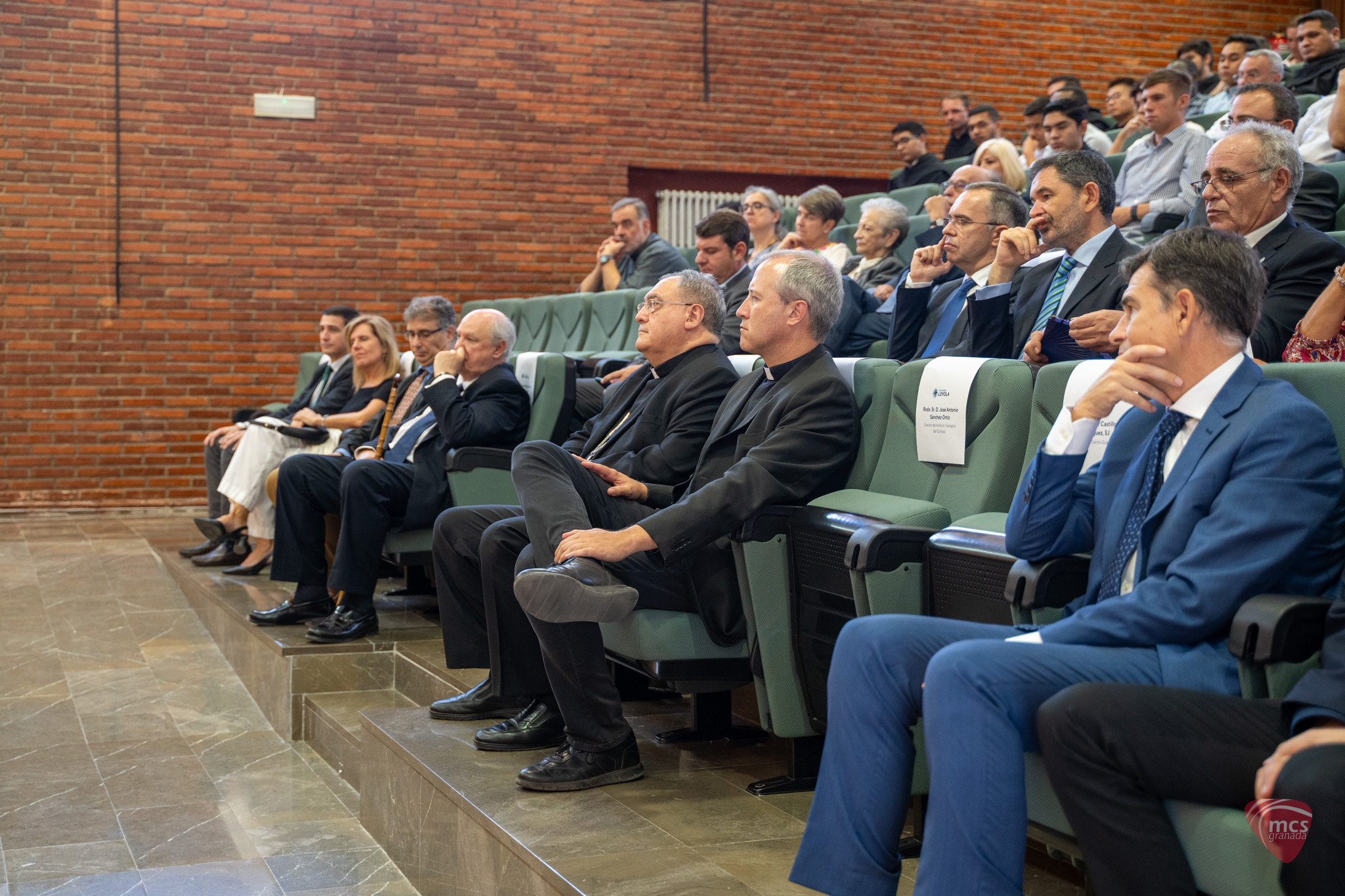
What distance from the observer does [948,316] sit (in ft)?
10.4

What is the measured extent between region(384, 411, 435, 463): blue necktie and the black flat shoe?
1271mm

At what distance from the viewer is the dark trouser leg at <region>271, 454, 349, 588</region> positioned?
12.7ft

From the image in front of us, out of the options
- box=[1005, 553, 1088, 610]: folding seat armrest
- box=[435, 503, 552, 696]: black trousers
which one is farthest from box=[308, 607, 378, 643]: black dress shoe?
box=[1005, 553, 1088, 610]: folding seat armrest

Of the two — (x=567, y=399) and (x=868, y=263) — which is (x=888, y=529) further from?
(x=868, y=263)

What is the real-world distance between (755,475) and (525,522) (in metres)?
0.60

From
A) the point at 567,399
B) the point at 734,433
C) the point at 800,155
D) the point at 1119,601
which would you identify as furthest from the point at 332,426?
the point at 800,155

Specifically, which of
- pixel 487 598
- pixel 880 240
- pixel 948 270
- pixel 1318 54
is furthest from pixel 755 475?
pixel 1318 54

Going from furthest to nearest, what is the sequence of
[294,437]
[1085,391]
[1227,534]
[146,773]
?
[294,437]
[146,773]
[1085,391]
[1227,534]

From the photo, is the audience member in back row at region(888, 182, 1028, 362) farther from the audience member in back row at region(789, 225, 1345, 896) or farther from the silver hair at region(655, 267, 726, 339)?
the audience member in back row at region(789, 225, 1345, 896)

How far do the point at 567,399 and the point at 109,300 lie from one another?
4.47 metres

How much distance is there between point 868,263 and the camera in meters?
4.51

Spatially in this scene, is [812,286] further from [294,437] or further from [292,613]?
[294,437]

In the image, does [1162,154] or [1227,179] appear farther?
[1162,154]

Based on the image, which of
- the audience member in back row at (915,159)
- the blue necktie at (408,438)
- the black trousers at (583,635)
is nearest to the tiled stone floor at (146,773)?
the black trousers at (583,635)
